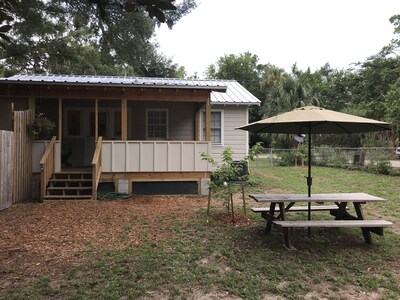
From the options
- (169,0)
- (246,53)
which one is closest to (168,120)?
(169,0)

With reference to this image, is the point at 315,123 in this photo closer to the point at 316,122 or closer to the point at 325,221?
the point at 316,122

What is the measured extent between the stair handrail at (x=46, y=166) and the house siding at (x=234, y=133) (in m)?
6.20

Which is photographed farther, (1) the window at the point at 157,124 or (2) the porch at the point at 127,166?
(1) the window at the point at 157,124

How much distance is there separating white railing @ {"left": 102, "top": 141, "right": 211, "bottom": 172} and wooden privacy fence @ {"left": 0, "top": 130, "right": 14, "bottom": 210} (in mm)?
2460

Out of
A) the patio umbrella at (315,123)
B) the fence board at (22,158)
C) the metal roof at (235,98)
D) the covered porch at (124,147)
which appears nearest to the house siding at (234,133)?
the metal roof at (235,98)

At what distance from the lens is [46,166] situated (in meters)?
9.16

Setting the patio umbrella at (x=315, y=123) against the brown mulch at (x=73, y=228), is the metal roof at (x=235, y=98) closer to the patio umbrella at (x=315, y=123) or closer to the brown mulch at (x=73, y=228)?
the brown mulch at (x=73, y=228)

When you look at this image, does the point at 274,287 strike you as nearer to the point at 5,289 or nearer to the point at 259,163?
the point at 5,289

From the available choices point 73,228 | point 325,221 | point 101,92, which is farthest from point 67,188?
point 325,221

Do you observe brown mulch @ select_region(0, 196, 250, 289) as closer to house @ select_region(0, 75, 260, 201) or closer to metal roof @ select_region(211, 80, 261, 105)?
house @ select_region(0, 75, 260, 201)

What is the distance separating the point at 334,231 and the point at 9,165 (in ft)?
24.0

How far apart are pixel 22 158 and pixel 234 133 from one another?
25.4 feet

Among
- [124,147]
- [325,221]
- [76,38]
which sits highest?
[76,38]

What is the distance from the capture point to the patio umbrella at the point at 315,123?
16.7ft
